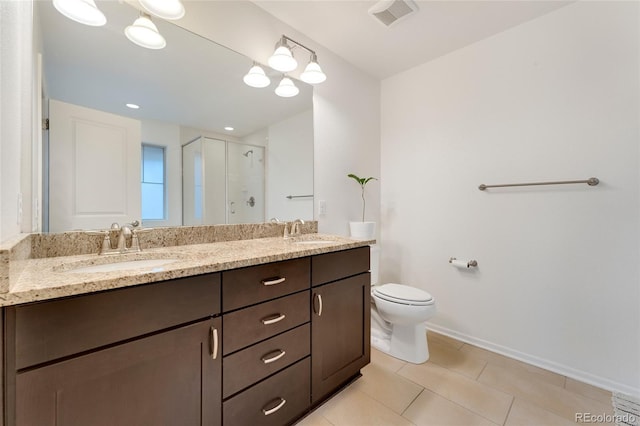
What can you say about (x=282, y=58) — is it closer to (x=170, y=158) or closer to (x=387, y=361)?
(x=170, y=158)

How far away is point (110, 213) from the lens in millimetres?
1178

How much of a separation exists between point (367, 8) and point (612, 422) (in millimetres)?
2657

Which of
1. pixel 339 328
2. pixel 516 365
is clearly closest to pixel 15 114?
pixel 339 328

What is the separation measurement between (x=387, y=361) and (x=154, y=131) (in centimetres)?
202

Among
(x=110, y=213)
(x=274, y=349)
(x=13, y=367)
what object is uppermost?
(x=110, y=213)

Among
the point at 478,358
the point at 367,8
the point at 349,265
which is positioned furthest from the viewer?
the point at 478,358

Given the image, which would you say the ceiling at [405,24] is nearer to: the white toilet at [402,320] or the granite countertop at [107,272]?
the granite countertop at [107,272]

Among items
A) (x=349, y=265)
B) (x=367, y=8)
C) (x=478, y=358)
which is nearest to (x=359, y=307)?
(x=349, y=265)

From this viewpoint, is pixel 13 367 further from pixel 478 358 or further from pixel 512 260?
pixel 512 260

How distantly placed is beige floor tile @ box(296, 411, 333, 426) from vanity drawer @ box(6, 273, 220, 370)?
81cm

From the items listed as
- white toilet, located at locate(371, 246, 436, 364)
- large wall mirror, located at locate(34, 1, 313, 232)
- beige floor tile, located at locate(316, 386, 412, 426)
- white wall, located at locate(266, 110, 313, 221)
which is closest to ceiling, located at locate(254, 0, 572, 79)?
large wall mirror, located at locate(34, 1, 313, 232)

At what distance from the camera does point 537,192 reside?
1752mm

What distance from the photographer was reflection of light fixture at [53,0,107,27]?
40.9 inches

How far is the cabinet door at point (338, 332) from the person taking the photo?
1284 mm
